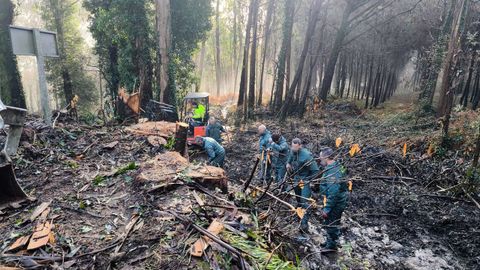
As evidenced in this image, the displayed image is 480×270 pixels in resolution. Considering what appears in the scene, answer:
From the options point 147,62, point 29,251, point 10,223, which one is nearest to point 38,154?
point 10,223

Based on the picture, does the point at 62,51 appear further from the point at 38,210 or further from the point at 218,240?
the point at 218,240

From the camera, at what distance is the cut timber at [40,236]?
3398 millimetres

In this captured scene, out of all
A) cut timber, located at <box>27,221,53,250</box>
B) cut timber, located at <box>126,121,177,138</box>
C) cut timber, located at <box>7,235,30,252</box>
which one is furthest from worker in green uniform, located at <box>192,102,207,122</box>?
cut timber, located at <box>7,235,30,252</box>

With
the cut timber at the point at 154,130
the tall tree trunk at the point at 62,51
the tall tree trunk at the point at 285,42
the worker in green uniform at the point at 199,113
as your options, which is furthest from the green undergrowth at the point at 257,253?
the tall tree trunk at the point at 62,51

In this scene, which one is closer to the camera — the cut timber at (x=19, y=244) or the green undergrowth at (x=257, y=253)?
the green undergrowth at (x=257, y=253)

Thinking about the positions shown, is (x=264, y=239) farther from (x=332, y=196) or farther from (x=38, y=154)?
(x=38, y=154)

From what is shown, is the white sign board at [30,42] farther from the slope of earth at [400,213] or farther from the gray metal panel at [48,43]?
the slope of earth at [400,213]

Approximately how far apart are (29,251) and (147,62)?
14531mm

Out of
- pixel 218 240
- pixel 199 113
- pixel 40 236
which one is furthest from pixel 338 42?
pixel 40 236

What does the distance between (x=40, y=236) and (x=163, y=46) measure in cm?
1223

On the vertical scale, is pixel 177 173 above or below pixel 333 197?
above

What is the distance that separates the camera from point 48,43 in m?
7.18

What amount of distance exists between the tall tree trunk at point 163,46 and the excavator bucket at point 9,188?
10.8m

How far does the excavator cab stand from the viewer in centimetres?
1150
